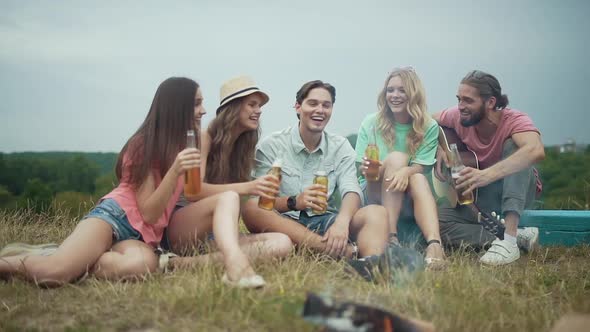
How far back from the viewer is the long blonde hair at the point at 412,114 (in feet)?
19.7

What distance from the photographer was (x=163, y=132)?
4.72m

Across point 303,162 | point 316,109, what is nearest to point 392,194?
point 303,162

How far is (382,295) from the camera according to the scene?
4148 mm

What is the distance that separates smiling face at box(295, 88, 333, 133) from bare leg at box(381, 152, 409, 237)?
2.57 ft

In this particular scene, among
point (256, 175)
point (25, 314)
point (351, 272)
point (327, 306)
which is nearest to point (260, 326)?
point (327, 306)

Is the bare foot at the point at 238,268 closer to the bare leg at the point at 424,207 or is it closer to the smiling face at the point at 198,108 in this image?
the smiling face at the point at 198,108

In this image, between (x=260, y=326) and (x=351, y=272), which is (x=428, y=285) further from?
(x=260, y=326)

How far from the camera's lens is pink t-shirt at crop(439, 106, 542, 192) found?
249 inches

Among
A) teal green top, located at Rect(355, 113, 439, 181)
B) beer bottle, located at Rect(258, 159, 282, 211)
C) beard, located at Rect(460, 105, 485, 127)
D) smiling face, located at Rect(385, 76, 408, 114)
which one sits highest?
smiling face, located at Rect(385, 76, 408, 114)

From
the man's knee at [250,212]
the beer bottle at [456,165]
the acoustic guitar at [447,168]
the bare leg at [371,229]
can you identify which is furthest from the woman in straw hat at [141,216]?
the acoustic guitar at [447,168]

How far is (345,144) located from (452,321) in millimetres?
2398

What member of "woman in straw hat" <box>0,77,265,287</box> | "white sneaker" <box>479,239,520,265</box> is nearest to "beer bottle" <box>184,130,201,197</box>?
"woman in straw hat" <box>0,77,265,287</box>

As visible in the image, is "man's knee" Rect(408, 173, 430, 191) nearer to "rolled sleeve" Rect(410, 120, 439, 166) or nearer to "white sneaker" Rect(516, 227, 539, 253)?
"rolled sleeve" Rect(410, 120, 439, 166)

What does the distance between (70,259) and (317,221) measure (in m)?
2.16
